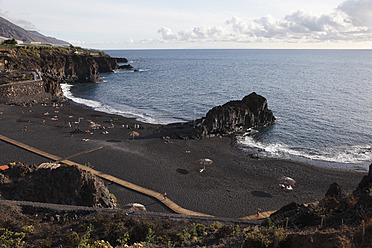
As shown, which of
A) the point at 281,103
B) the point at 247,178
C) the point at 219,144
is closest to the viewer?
the point at 247,178

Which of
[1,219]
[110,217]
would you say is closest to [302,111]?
[110,217]

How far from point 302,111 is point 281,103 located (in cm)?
1059

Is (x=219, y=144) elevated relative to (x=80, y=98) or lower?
lower

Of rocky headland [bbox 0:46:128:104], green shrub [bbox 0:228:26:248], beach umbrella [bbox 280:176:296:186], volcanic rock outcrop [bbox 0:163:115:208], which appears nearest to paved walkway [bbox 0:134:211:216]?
volcanic rock outcrop [bbox 0:163:115:208]

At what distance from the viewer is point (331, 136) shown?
51469 mm

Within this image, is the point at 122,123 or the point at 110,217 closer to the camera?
the point at 110,217

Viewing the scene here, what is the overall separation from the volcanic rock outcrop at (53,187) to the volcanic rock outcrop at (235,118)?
96.2 ft

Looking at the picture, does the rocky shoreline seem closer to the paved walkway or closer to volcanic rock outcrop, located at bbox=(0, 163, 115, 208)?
volcanic rock outcrop, located at bbox=(0, 163, 115, 208)

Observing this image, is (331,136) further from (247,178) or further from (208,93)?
(208,93)

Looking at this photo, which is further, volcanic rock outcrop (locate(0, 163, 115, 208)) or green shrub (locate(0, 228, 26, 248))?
volcanic rock outcrop (locate(0, 163, 115, 208))

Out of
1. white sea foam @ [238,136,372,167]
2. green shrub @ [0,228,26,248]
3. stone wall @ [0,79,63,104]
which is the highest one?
stone wall @ [0,79,63,104]

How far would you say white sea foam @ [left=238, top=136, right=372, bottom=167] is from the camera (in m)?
41.4

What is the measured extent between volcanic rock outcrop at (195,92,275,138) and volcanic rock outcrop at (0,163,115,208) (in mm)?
29331

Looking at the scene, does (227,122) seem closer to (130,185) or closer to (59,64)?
(130,185)
